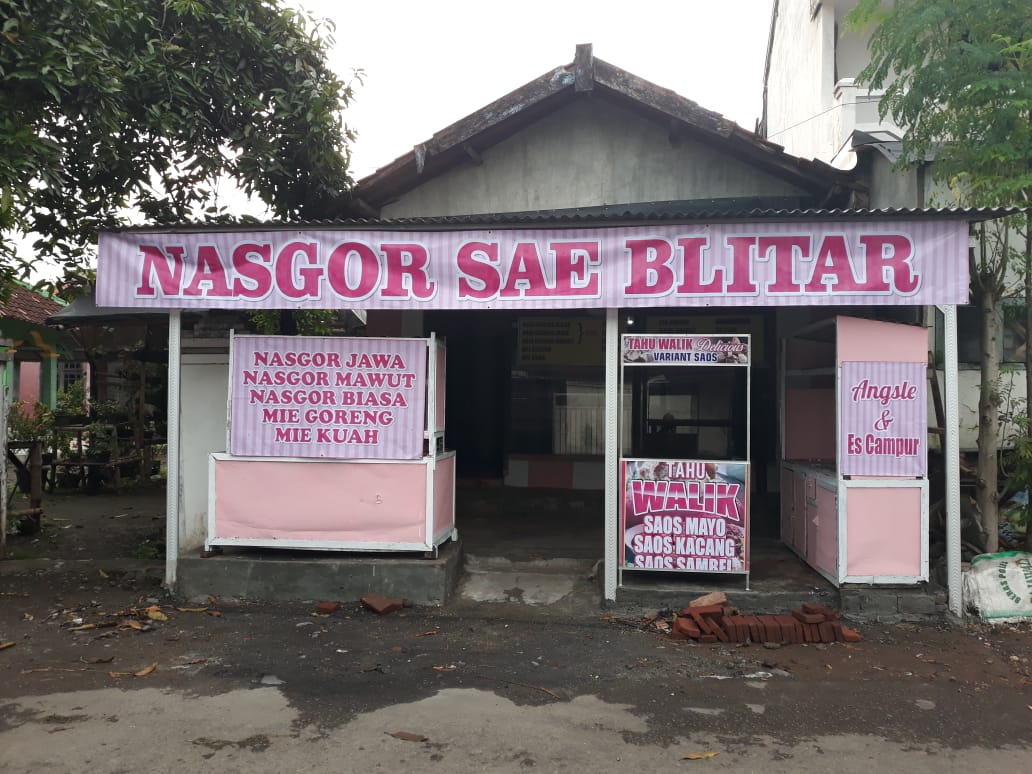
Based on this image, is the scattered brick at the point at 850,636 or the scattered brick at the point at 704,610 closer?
the scattered brick at the point at 850,636

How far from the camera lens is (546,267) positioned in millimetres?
6109

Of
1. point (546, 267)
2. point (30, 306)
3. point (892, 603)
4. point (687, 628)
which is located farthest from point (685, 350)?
point (30, 306)

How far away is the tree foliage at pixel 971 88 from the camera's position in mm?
5875

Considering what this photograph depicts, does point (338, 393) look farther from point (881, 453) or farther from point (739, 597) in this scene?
point (881, 453)

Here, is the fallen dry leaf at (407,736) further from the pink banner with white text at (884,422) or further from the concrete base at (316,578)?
the pink banner with white text at (884,422)

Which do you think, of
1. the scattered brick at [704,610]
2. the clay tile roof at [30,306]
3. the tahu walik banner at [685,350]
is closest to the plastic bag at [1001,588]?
the scattered brick at [704,610]

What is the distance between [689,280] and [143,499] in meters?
10.8

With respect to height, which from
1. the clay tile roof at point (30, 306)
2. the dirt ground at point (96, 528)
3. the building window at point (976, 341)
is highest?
the clay tile roof at point (30, 306)

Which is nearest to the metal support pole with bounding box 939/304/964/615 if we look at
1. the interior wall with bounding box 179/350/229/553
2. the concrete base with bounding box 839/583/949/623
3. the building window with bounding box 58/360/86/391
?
the concrete base with bounding box 839/583/949/623

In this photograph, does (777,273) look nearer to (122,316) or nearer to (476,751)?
(476,751)

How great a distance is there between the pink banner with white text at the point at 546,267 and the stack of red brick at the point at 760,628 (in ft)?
8.20

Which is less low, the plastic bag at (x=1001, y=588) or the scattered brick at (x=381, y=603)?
the plastic bag at (x=1001, y=588)

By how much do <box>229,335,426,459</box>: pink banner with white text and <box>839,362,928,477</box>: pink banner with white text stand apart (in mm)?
3650

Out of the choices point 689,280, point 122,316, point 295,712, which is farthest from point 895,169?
point 122,316
